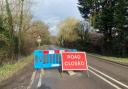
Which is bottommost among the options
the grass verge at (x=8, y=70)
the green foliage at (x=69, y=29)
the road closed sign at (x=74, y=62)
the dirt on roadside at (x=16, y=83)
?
the grass verge at (x=8, y=70)

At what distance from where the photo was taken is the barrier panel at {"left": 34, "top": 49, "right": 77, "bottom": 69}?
71.0ft

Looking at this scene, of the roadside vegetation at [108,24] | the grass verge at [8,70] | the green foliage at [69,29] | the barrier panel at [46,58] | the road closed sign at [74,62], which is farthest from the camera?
the green foliage at [69,29]

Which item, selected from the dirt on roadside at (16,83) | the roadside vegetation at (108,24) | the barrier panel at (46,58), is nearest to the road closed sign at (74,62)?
the dirt on roadside at (16,83)

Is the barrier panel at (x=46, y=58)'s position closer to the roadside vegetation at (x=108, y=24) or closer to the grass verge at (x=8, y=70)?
the grass verge at (x=8, y=70)

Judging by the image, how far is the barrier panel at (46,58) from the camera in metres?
21.6

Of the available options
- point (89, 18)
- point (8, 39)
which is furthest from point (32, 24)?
point (8, 39)

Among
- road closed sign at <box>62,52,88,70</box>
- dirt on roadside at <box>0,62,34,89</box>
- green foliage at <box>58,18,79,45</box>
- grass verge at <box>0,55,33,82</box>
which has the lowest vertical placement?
grass verge at <box>0,55,33,82</box>

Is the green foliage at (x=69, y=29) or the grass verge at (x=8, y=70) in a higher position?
the green foliage at (x=69, y=29)

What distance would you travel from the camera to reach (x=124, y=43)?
49.3 meters

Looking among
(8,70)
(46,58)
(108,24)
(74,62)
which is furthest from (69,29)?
(74,62)

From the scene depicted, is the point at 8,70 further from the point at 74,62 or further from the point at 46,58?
the point at 74,62

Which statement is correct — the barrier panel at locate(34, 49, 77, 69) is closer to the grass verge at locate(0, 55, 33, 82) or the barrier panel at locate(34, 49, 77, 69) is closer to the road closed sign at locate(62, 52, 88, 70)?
the grass verge at locate(0, 55, 33, 82)

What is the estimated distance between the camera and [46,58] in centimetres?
2191

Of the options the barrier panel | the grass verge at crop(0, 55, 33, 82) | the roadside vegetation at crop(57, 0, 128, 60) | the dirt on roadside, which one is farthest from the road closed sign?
the roadside vegetation at crop(57, 0, 128, 60)
